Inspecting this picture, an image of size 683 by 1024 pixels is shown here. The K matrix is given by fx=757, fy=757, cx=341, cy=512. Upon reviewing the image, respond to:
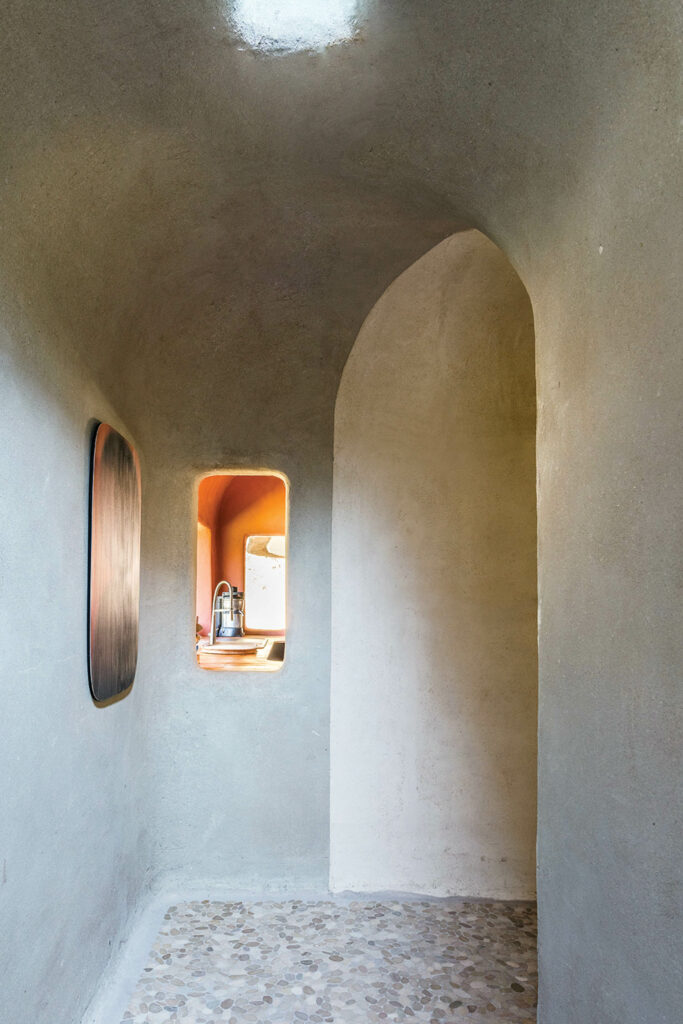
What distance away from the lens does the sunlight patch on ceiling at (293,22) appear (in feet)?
5.69

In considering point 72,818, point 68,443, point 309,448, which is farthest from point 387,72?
point 72,818

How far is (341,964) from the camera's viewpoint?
289 cm

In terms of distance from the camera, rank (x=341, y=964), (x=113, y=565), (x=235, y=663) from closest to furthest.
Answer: (x=113, y=565)
(x=341, y=964)
(x=235, y=663)

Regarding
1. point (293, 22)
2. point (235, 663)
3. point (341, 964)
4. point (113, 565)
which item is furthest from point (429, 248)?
point (341, 964)

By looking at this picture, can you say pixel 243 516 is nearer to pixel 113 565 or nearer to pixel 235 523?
pixel 235 523

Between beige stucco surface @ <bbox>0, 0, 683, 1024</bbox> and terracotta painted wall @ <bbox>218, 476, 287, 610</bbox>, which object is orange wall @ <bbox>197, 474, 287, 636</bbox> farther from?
beige stucco surface @ <bbox>0, 0, 683, 1024</bbox>

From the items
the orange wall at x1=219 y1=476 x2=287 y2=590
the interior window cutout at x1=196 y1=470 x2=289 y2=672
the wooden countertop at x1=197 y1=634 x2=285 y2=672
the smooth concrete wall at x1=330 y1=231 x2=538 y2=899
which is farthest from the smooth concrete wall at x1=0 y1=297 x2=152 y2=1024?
the orange wall at x1=219 y1=476 x2=287 y2=590

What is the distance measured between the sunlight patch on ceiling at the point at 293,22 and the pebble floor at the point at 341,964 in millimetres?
2915

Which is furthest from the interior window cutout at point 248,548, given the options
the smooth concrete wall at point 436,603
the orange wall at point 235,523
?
the smooth concrete wall at point 436,603

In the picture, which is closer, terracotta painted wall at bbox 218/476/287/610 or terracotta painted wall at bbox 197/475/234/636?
terracotta painted wall at bbox 197/475/234/636

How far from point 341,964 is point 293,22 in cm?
309

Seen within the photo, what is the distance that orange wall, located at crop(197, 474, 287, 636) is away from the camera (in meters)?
7.79

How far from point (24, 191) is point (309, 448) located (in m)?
1.94

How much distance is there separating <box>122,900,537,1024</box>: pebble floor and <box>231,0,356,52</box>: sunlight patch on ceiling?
2.91 m
